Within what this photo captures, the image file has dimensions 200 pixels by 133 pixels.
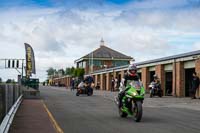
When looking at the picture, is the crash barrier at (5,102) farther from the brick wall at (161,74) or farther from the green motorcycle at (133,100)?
the brick wall at (161,74)

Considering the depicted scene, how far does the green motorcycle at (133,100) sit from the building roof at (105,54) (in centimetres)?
8911

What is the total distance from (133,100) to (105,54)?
95067mm

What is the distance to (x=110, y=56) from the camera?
108438 millimetres

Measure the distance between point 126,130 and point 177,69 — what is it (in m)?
25.4

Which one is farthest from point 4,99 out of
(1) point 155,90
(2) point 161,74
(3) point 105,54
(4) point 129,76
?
(3) point 105,54

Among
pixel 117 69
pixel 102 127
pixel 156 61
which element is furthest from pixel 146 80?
pixel 102 127

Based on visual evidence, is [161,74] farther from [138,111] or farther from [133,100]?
[138,111]

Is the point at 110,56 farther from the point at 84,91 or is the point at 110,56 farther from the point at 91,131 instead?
the point at 91,131

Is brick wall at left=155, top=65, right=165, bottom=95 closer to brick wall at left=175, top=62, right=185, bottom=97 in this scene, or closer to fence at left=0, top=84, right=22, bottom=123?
brick wall at left=175, top=62, right=185, bottom=97

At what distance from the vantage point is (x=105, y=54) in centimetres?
10919

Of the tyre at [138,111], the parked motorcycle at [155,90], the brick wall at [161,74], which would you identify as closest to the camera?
the tyre at [138,111]

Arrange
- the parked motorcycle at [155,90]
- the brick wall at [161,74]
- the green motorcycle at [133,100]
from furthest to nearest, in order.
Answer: the brick wall at [161,74], the parked motorcycle at [155,90], the green motorcycle at [133,100]

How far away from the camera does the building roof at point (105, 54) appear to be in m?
107

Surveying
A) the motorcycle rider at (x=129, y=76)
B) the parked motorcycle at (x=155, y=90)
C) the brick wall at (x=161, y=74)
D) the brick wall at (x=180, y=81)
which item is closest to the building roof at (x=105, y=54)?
the brick wall at (x=161, y=74)
